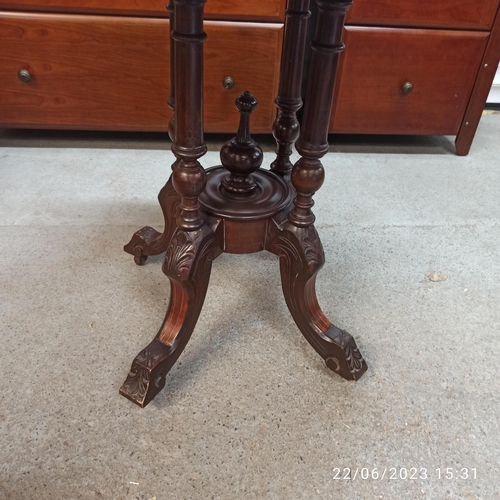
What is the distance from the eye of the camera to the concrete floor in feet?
1.99

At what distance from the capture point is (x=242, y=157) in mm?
708

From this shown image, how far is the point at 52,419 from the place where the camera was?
648mm

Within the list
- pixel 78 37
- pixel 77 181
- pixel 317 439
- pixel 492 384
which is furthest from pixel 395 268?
pixel 78 37

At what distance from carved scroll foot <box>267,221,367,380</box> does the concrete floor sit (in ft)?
0.12

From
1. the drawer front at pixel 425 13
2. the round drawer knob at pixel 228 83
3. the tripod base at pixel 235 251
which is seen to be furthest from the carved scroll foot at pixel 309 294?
the drawer front at pixel 425 13

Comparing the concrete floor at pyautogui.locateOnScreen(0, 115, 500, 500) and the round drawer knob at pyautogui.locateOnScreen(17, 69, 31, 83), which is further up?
the round drawer knob at pyautogui.locateOnScreen(17, 69, 31, 83)

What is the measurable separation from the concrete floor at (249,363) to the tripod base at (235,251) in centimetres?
4

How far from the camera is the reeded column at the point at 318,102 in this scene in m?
0.55

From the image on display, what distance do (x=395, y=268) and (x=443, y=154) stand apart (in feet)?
2.27

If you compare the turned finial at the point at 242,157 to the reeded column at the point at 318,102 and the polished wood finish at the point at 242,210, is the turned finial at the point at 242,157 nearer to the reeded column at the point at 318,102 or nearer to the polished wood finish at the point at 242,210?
the polished wood finish at the point at 242,210

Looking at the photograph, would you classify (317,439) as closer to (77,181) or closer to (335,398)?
(335,398)

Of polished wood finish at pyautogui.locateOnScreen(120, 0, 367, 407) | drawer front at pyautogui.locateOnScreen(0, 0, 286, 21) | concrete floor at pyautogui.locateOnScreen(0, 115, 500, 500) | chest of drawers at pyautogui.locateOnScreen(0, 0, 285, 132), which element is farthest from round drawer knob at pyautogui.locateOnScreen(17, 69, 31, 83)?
polished wood finish at pyautogui.locateOnScreen(120, 0, 367, 407)

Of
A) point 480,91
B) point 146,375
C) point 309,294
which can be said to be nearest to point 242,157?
point 309,294

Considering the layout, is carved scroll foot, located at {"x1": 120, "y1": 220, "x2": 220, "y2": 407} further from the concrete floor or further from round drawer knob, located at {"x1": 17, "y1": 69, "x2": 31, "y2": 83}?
round drawer knob, located at {"x1": 17, "y1": 69, "x2": 31, "y2": 83}
